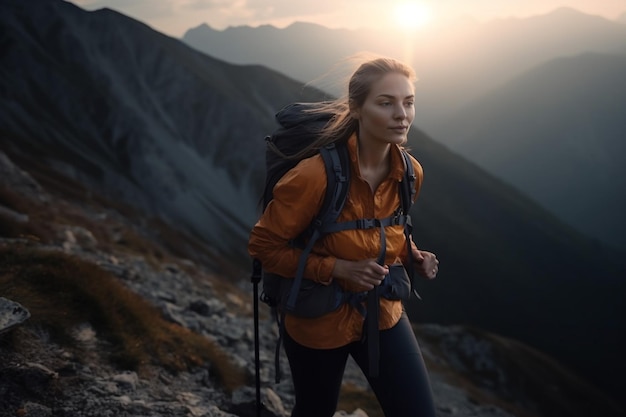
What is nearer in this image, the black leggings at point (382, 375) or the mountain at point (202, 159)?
the black leggings at point (382, 375)

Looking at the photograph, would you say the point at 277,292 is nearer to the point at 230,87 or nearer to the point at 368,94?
the point at 368,94

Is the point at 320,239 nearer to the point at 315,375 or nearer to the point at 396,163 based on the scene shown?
the point at 396,163

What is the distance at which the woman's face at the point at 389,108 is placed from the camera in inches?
156

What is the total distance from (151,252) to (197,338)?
57.3ft

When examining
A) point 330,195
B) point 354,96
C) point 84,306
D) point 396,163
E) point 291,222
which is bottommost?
point 84,306

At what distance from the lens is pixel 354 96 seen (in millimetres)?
4098

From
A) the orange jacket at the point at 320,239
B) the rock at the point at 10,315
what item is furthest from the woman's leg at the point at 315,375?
the rock at the point at 10,315

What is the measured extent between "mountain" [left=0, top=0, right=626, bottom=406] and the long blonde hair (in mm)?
53810

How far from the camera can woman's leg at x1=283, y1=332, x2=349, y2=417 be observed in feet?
13.7

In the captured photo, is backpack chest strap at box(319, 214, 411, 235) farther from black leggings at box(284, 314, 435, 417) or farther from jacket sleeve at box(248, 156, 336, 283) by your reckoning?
black leggings at box(284, 314, 435, 417)

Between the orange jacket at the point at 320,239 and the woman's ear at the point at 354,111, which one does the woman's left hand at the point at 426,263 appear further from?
the woman's ear at the point at 354,111

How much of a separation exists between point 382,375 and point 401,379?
16cm

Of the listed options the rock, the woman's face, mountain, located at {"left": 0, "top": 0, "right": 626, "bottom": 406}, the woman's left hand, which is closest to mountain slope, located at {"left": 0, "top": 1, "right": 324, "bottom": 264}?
mountain, located at {"left": 0, "top": 0, "right": 626, "bottom": 406}

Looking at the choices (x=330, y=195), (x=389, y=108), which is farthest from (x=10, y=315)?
(x=389, y=108)
